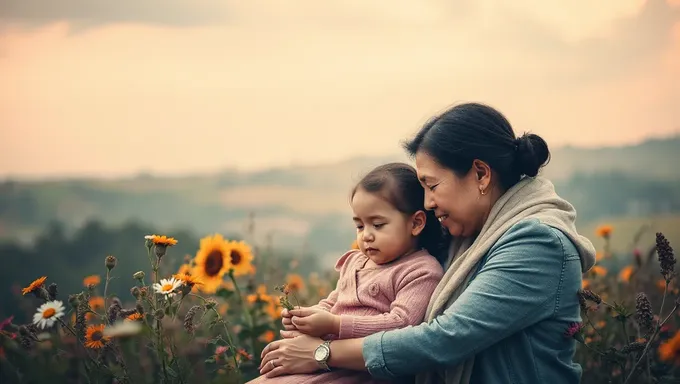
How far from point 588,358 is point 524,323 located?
1.35m

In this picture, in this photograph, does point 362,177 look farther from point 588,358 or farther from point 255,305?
point 588,358

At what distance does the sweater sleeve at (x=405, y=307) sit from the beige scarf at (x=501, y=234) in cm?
5

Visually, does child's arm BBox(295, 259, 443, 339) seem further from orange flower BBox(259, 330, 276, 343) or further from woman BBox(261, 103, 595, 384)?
orange flower BBox(259, 330, 276, 343)

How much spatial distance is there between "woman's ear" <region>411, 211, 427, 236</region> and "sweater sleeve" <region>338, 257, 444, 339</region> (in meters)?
0.13

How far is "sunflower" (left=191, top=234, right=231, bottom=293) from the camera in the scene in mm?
3381

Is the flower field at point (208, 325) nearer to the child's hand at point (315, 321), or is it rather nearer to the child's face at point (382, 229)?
the child's hand at point (315, 321)

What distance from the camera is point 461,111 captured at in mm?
2580

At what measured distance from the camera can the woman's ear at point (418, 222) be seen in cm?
274

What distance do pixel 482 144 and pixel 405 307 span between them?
61 cm

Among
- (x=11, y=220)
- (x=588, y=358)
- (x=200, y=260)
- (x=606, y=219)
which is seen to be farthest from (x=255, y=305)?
(x=11, y=220)

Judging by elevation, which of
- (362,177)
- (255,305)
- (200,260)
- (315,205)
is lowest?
(315,205)

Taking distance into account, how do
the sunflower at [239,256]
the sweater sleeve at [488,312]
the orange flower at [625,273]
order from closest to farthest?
the sweater sleeve at [488,312] → the sunflower at [239,256] → the orange flower at [625,273]

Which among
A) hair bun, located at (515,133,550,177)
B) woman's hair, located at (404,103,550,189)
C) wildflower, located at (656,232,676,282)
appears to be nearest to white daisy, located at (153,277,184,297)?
woman's hair, located at (404,103,550,189)

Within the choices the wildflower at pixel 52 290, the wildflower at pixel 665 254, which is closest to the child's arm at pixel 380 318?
the wildflower at pixel 665 254
